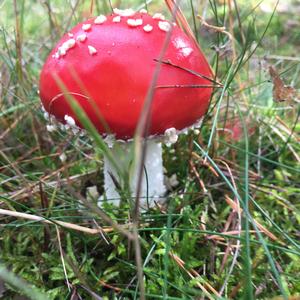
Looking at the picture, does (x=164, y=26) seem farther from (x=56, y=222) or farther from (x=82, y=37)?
(x=56, y=222)

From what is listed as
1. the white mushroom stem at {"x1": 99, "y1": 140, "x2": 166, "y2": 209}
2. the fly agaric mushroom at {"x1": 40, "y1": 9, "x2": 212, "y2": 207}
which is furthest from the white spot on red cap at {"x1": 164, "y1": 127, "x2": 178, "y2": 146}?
the white mushroom stem at {"x1": 99, "y1": 140, "x2": 166, "y2": 209}

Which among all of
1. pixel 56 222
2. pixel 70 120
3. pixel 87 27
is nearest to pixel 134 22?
pixel 87 27

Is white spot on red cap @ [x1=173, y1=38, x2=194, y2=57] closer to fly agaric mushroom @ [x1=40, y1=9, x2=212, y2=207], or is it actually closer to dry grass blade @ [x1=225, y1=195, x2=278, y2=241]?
fly agaric mushroom @ [x1=40, y1=9, x2=212, y2=207]

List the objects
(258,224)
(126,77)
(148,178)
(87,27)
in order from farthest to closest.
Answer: (148,178) → (258,224) → (87,27) → (126,77)

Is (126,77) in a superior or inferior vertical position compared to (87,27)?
inferior

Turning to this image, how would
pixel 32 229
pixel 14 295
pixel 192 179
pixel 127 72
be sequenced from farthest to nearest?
pixel 192 179
pixel 32 229
pixel 14 295
pixel 127 72

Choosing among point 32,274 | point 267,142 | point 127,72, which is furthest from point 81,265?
point 267,142

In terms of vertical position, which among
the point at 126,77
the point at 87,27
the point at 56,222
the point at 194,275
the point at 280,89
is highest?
the point at 87,27

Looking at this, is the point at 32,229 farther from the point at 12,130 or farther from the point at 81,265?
the point at 12,130
